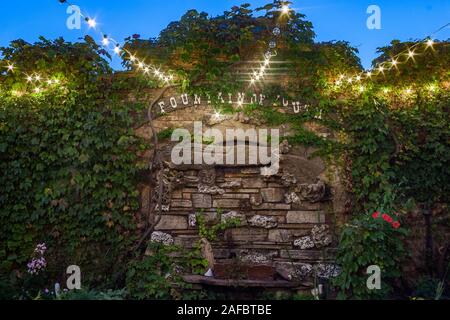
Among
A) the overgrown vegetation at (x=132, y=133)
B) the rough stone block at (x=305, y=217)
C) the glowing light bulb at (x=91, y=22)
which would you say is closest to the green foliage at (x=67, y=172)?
the overgrown vegetation at (x=132, y=133)

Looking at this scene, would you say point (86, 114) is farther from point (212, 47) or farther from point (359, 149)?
point (359, 149)

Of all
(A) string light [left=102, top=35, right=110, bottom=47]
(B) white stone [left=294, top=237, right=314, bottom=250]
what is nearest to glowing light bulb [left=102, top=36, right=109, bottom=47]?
(A) string light [left=102, top=35, right=110, bottom=47]

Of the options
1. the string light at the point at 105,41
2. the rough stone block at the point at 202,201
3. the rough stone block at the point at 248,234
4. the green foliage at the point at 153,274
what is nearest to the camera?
the green foliage at the point at 153,274

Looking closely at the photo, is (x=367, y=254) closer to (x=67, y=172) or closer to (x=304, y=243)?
(x=304, y=243)

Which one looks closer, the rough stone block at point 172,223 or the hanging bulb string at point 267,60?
the rough stone block at point 172,223

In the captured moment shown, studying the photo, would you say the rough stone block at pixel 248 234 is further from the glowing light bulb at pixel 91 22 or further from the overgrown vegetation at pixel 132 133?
the glowing light bulb at pixel 91 22

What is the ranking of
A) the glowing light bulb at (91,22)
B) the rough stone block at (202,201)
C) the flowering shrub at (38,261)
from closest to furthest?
the flowering shrub at (38,261) → the glowing light bulb at (91,22) → the rough stone block at (202,201)

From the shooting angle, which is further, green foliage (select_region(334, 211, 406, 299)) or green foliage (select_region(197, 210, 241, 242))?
green foliage (select_region(197, 210, 241, 242))

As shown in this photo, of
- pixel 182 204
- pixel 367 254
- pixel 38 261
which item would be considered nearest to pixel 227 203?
A: pixel 182 204

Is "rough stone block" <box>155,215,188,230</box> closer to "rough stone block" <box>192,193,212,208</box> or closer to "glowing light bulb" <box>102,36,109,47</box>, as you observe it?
"rough stone block" <box>192,193,212,208</box>

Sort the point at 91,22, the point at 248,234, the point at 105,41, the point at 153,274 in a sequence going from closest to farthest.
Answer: the point at 153,274 → the point at 91,22 → the point at 248,234 → the point at 105,41

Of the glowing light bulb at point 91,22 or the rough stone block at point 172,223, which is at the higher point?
the glowing light bulb at point 91,22
